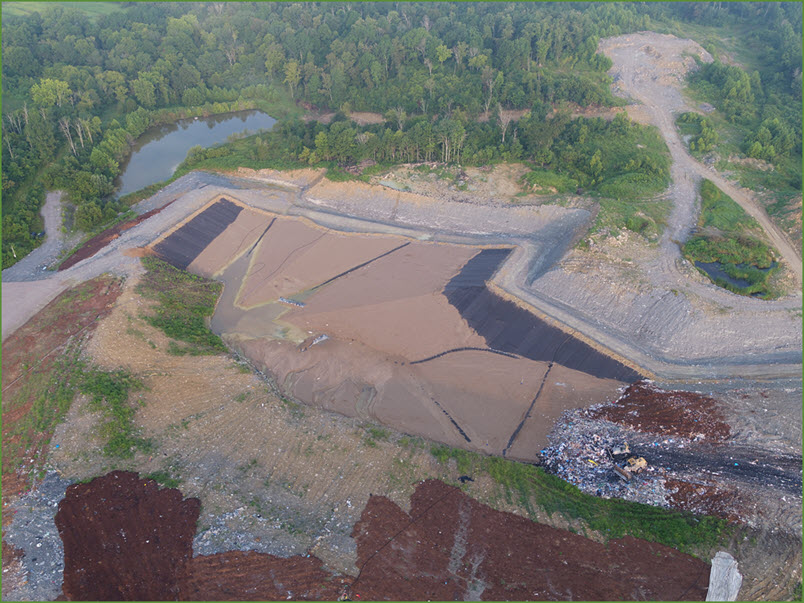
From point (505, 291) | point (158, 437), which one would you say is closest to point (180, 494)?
point (158, 437)

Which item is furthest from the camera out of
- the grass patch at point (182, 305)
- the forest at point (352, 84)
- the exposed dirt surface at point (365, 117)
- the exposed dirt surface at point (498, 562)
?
the exposed dirt surface at point (365, 117)

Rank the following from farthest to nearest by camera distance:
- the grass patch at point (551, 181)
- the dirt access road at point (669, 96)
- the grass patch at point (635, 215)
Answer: the grass patch at point (551, 181) → the dirt access road at point (669, 96) → the grass patch at point (635, 215)

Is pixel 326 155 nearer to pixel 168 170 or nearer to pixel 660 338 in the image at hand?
pixel 168 170

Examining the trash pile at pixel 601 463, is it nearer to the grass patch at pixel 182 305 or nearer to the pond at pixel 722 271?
the pond at pixel 722 271

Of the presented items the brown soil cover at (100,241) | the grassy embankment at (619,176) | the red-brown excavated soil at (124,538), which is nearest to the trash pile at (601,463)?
the grassy embankment at (619,176)

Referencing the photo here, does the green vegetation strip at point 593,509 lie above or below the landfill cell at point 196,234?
below

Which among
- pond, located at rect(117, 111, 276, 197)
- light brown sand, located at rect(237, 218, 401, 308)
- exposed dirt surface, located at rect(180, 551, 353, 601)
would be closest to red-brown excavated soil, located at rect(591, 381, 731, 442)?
exposed dirt surface, located at rect(180, 551, 353, 601)

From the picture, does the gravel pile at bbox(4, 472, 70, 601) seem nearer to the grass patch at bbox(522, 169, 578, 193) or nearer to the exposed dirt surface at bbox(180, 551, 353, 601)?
the exposed dirt surface at bbox(180, 551, 353, 601)
